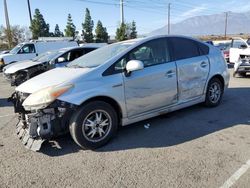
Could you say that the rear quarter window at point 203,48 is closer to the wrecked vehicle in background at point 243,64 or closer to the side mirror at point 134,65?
the side mirror at point 134,65

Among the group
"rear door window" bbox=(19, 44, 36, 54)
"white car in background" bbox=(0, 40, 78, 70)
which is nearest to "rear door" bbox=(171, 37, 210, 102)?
"white car in background" bbox=(0, 40, 78, 70)

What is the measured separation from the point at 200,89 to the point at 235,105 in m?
1.31

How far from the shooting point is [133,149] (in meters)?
4.19

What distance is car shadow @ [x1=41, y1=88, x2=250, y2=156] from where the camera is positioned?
14.2 ft

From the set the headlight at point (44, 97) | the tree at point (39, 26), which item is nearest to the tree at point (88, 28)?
the tree at point (39, 26)

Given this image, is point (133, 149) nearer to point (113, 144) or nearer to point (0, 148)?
point (113, 144)

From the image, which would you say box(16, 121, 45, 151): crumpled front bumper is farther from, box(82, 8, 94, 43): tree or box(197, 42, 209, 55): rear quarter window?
box(82, 8, 94, 43): tree

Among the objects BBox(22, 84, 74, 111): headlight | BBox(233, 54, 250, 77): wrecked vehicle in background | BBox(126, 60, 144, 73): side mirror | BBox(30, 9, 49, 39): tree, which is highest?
BBox(30, 9, 49, 39): tree

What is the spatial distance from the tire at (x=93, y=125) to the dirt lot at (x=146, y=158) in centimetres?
15

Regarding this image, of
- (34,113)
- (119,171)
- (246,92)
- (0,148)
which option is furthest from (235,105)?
(0,148)

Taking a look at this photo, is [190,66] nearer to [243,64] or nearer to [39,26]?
[243,64]

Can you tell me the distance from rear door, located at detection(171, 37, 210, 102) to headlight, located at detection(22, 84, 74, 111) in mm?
2294

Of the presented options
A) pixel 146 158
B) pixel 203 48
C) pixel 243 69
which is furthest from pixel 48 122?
pixel 243 69

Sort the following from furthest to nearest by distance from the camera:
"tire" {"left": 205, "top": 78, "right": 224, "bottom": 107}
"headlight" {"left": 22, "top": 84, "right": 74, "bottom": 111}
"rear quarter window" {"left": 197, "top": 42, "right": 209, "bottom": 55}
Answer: "tire" {"left": 205, "top": 78, "right": 224, "bottom": 107} < "rear quarter window" {"left": 197, "top": 42, "right": 209, "bottom": 55} < "headlight" {"left": 22, "top": 84, "right": 74, "bottom": 111}
